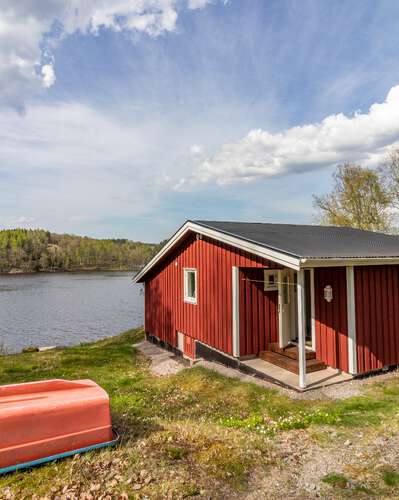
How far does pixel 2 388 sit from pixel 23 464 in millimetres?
1029

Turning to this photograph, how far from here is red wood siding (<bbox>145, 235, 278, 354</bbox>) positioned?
9.26 m

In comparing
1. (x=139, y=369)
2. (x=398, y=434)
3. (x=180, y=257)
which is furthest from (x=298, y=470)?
(x=180, y=257)

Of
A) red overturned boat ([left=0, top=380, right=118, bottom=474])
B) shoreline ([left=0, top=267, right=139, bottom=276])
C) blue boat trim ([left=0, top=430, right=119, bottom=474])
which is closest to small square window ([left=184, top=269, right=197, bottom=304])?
red overturned boat ([left=0, top=380, right=118, bottom=474])

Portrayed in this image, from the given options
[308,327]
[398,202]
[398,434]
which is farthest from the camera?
[398,202]

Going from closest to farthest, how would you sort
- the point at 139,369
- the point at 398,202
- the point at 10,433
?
1. the point at 10,433
2. the point at 139,369
3. the point at 398,202

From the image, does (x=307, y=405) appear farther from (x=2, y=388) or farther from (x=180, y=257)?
(x=180, y=257)

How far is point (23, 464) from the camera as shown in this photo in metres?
3.50

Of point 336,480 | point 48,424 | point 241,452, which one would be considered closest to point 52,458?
point 48,424

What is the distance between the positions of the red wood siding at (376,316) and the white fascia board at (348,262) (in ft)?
0.95

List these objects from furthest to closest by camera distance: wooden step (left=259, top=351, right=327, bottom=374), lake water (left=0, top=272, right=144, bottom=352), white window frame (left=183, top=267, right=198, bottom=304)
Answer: lake water (left=0, top=272, right=144, bottom=352)
white window frame (left=183, top=267, right=198, bottom=304)
wooden step (left=259, top=351, right=327, bottom=374)

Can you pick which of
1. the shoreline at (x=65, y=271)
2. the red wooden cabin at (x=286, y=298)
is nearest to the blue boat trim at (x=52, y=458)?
the red wooden cabin at (x=286, y=298)

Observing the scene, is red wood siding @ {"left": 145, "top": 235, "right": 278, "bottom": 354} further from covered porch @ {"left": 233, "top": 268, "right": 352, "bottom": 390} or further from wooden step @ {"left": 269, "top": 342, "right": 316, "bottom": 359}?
wooden step @ {"left": 269, "top": 342, "right": 316, "bottom": 359}

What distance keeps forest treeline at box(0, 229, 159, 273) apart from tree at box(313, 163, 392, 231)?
6342 cm

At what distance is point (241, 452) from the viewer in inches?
164
